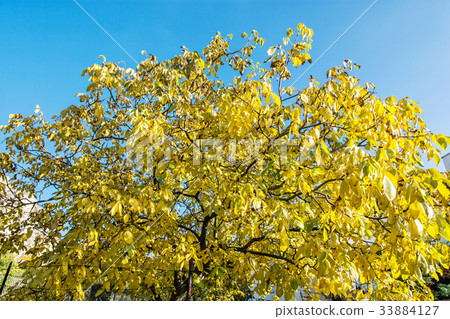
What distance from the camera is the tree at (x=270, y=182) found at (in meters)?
1.68

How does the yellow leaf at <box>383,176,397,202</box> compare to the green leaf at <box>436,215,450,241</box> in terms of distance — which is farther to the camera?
the green leaf at <box>436,215,450,241</box>

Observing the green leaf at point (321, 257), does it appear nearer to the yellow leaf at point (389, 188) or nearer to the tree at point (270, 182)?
the tree at point (270, 182)

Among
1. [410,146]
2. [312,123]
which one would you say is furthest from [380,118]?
[312,123]

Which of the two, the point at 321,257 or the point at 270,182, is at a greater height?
the point at 270,182

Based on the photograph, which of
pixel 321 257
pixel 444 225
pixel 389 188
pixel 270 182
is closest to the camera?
pixel 389 188

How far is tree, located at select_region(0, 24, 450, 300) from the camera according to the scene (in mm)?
1681

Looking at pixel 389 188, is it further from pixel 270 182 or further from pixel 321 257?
pixel 270 182

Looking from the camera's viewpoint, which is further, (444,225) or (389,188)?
(444,225)

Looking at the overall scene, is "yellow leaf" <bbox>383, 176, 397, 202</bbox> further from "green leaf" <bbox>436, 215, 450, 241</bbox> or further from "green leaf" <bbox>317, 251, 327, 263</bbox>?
"green leaf" <bbox>317, 251, 327, 263</bbox>

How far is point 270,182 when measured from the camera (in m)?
3.44

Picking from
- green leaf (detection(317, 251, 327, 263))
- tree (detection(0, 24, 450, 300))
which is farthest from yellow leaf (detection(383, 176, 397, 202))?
green leaf (detection(317, 251, 327, 263))

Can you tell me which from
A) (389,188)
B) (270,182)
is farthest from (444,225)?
(270,182)
